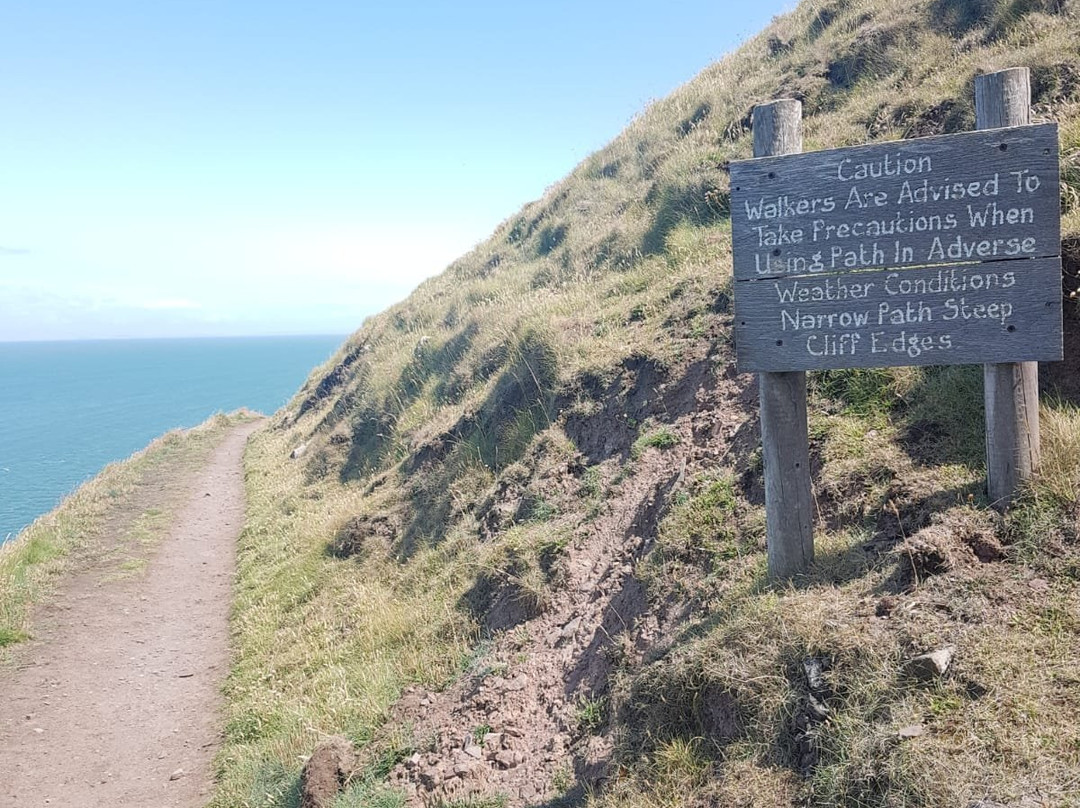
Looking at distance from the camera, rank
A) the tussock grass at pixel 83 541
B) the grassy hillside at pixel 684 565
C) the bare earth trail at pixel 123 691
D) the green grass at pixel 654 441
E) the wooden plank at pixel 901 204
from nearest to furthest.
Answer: the grassy hillside at pixel 684 565, the wooden plank at pixel 901 204, the bare earth trail at pixel 123 691, the green grass at pixel 654 441, the tussock grass at pixel 83 541

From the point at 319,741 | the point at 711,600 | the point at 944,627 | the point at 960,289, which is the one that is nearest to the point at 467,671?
the point at 319,741

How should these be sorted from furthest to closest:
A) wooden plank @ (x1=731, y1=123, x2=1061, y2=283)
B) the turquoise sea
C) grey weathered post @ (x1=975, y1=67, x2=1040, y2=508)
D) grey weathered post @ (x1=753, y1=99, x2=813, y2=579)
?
the turquoise sea < grey weathered post @ (x1=753, y1=99, x2=813, y2=579) < grey weathered post @ (x1=975, y1=67, x2=1040, y2=508) < wooden plank @ (x1=731, y1=123, x2=1061, y2=283)

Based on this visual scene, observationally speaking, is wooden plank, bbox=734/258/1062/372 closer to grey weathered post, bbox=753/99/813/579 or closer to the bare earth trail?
grey weathered post, bbox=753/99/813/579

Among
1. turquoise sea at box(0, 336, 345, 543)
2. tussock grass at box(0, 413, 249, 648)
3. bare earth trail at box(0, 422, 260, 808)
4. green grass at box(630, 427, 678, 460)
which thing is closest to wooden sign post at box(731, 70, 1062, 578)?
green grass at box(630, 427, 678, 460)

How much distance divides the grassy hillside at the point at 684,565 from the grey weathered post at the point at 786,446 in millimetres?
179

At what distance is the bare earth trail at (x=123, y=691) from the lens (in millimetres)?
6723

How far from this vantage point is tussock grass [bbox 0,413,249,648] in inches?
432

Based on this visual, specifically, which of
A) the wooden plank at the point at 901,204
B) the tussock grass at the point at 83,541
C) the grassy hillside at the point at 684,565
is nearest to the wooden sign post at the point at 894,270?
the wooden plank at the point at 901,204

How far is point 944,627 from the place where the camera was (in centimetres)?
372

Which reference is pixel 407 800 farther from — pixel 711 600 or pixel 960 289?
pixel 960 289

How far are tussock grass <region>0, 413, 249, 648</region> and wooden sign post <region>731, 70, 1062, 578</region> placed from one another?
32.4 ft

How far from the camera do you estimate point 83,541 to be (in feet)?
46.1

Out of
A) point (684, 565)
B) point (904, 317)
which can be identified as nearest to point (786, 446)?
point (904, 317)

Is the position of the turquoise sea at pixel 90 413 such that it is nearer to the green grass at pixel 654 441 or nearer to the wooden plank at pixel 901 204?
the green grass at pixel 654 441
